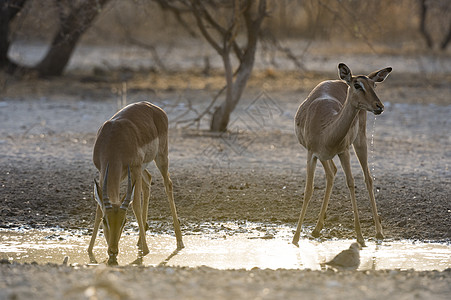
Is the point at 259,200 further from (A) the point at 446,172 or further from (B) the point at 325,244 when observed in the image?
(A) the point at 446,172

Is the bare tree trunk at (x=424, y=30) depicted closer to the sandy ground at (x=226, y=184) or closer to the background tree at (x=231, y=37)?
the sandy ground at (x=226, y=184)

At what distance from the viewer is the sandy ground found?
17.4ft

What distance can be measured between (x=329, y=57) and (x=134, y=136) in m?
18.8

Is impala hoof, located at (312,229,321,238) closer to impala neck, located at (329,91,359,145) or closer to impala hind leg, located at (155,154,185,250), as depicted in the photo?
impala neck, located at (329,91,359,145)

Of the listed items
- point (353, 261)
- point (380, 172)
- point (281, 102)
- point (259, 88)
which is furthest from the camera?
point (259, 88)

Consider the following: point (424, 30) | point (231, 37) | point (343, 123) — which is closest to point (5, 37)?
point (231, 37)

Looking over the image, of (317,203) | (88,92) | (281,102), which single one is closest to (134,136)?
(317,203)

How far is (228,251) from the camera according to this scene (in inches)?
293

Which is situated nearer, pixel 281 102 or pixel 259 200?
pixel 259 200

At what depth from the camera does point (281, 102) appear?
54.9ft

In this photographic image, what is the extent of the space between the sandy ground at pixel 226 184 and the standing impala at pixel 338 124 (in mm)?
→ 438

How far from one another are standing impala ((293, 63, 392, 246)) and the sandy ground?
44cm

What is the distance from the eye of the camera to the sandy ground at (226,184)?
17.4 feet

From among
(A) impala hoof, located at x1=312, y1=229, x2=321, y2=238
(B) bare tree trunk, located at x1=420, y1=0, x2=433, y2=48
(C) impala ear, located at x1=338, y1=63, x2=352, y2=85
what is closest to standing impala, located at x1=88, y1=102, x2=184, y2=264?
(A) impala hoof, located at x1=312, y1=229, x2=321, y2=238
